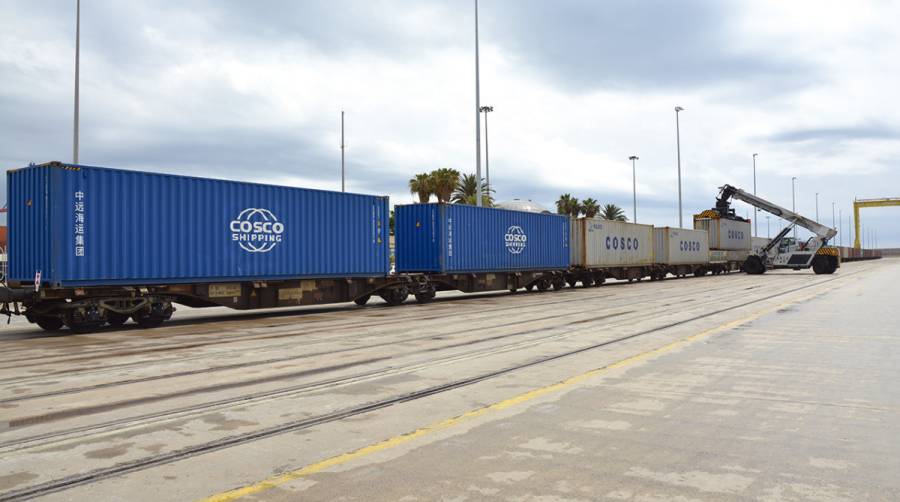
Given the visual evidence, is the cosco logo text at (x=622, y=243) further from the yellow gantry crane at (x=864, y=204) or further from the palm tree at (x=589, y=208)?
the yellow gantry crane at (x=864, y=204)

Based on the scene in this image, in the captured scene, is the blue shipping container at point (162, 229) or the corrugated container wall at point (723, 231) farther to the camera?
the corrugated container wall at point (723, 231)

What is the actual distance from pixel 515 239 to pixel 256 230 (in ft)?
40.8

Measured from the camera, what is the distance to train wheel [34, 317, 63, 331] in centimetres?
1475

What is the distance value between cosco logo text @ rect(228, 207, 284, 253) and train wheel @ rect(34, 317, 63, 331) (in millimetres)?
4280

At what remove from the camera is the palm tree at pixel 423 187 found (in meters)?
62.8

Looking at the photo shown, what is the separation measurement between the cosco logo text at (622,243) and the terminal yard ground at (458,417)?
22.6m

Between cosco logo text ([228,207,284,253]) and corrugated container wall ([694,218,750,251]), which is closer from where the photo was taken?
cosco logo text ([228,207,284,253])

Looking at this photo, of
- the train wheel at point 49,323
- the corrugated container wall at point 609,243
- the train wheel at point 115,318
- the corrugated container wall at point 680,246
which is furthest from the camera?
the corrugated container wall at point 680,246

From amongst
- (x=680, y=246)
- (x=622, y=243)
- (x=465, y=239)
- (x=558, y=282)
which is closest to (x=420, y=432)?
(x=465, y=239)

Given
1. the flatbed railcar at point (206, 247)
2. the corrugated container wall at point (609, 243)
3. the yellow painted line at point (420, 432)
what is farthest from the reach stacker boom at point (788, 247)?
the yellow painted line at point (420, 432)

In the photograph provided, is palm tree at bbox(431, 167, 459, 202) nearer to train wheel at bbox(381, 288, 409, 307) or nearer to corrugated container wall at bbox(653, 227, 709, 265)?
corrugated container wall at bbox(653, 227, 709, 265)

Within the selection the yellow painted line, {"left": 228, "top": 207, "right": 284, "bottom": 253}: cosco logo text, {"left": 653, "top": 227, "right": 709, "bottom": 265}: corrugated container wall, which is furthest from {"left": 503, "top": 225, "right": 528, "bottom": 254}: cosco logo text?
the yellow painted line

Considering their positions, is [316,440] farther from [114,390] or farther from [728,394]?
[728,394]

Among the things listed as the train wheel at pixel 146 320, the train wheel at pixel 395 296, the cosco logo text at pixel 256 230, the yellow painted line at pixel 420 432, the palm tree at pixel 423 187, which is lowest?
the yellow painted line at pixel 420 432
